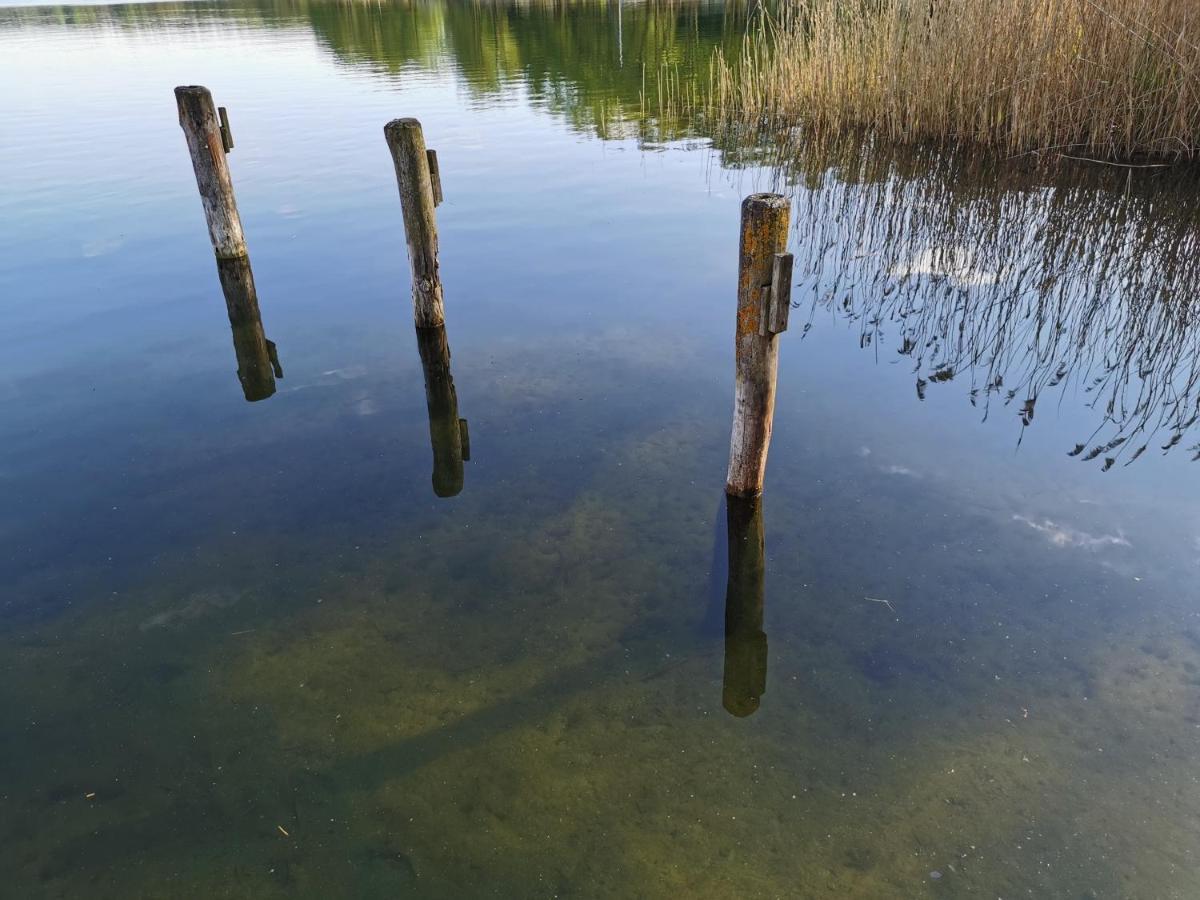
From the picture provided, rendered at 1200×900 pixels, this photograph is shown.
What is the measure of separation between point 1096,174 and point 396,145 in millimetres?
9271

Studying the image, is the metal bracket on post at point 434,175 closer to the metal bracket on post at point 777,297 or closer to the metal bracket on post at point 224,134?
the metal bracket on post at point 224,134

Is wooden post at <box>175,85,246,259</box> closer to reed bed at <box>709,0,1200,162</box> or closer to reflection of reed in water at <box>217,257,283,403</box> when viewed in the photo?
reflection of reed in water at <box>217,257,283,403</box>

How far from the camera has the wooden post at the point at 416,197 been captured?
6.16 metres

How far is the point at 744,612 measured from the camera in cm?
414

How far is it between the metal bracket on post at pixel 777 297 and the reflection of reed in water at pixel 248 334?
4.21m

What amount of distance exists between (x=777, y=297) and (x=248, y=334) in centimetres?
546

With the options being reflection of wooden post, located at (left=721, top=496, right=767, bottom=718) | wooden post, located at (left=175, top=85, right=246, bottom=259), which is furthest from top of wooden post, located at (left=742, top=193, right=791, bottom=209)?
wooden post, located at (left=175, top=85, right=246, bottom=259)

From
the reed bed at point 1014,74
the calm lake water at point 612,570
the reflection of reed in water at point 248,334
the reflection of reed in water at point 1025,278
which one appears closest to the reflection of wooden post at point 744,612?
the calm lake water at point 612,570

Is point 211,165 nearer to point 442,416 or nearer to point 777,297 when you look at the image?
point 442,416

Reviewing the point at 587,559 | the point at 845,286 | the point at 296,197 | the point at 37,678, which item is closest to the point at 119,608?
the point at 37,678

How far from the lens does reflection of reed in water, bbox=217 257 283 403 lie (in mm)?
6680

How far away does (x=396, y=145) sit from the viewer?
6.20 meters

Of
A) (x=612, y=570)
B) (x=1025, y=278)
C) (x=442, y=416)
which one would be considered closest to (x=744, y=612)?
(x=612, y=570)

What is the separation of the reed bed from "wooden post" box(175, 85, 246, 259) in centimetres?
893
